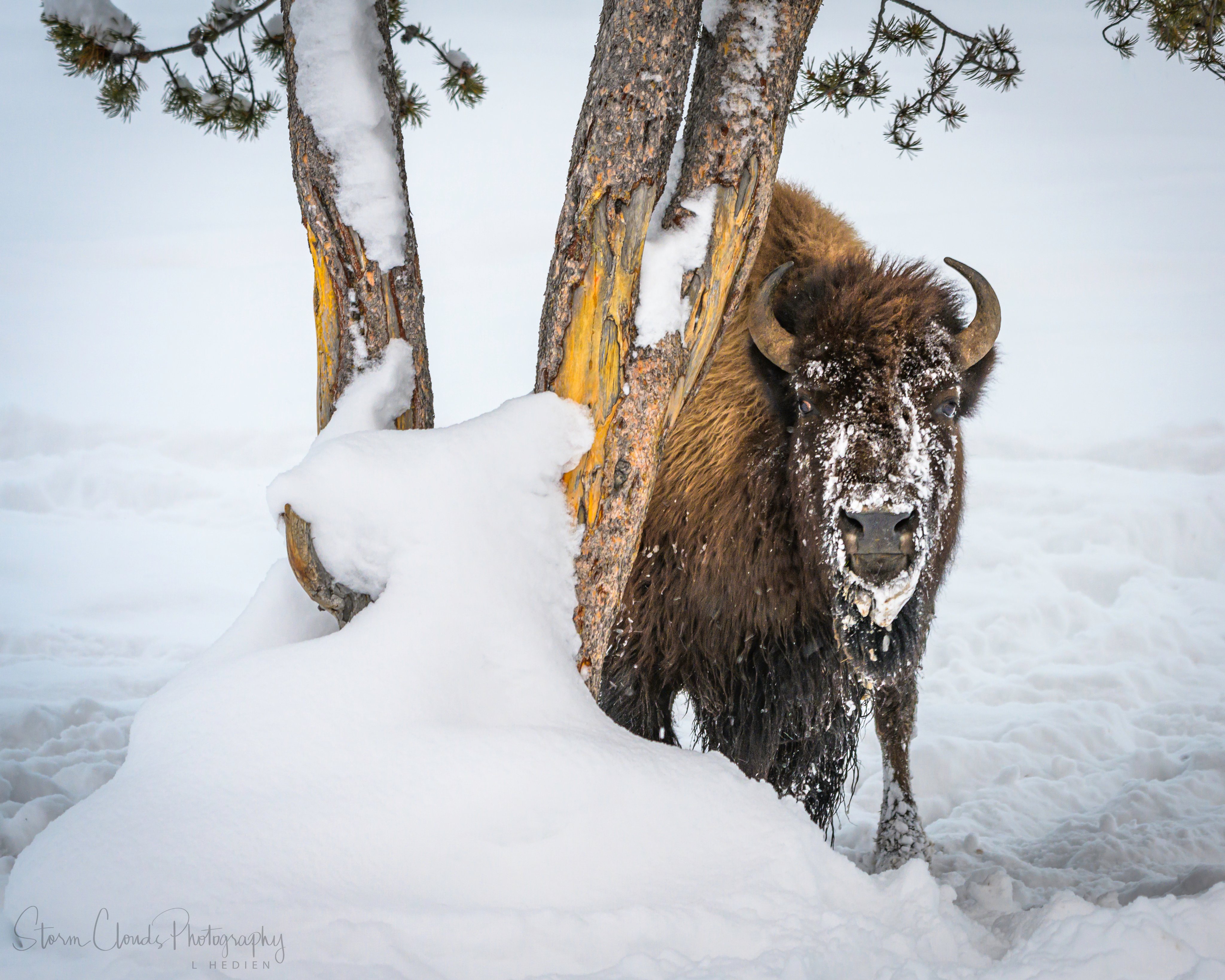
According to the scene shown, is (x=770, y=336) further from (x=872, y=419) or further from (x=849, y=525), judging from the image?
(x=849, y=525)

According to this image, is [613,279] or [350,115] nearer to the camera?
[613,279]

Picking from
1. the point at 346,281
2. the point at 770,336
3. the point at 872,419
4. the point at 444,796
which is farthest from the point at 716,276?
the point at 444,796

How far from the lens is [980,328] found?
2562 millimetres

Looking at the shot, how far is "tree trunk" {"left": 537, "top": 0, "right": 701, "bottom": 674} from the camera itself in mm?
1947

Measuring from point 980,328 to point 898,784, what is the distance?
1.81 metres

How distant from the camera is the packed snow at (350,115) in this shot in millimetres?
2189

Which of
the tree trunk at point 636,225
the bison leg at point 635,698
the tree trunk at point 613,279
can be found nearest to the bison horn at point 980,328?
the tree trunk at point 636,225

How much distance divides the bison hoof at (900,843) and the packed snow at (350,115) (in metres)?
2.72

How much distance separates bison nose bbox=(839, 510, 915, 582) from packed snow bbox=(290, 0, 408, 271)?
4.63 feet

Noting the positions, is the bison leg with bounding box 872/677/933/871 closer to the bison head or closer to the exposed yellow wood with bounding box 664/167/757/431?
the bison head

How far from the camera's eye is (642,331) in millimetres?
2014

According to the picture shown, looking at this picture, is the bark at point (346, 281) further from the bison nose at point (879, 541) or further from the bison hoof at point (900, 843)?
the bison hoof at point (900, 843)

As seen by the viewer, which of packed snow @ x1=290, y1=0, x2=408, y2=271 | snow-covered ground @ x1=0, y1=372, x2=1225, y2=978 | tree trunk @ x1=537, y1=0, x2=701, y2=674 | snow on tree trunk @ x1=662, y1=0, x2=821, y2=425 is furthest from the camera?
packed snow @ x1=290, y1=0, x2=408, y2=271

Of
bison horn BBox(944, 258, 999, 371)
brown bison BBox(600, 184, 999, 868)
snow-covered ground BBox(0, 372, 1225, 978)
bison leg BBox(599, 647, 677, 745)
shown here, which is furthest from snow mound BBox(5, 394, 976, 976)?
bison horn BBox(944, 258, 999, 371)
